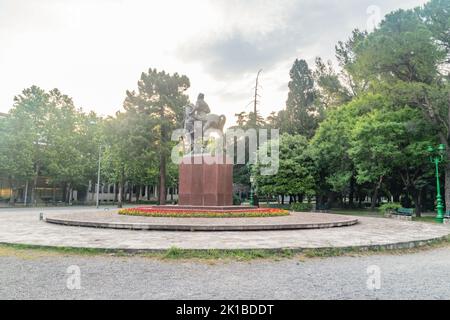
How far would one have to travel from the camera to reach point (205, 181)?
680 inches

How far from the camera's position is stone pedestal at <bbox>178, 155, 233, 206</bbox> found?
1702 cm

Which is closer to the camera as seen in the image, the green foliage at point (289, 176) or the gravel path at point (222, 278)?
the gravel path at point (222, 278)

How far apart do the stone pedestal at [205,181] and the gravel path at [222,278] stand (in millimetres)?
9638

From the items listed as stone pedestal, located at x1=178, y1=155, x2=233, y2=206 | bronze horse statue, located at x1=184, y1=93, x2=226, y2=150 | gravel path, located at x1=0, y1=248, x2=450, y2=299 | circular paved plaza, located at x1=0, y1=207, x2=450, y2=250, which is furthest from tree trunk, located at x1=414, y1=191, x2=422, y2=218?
gravel path, located at x1=0, y1=248, x2=450, y2=299

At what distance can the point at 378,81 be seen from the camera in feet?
76.9

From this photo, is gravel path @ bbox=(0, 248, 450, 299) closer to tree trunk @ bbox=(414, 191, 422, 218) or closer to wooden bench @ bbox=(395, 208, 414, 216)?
wooden bench @ bbox=(395, 208, 414, 216)

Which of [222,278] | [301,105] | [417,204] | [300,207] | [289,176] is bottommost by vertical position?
[222,278]

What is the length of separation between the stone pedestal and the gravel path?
9638 mm

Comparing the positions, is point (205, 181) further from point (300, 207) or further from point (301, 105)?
point (301, 105)

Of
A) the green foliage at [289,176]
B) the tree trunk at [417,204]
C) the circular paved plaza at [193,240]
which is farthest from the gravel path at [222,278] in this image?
the green foliage at [289,176]

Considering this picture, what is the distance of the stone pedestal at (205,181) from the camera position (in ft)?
55.8

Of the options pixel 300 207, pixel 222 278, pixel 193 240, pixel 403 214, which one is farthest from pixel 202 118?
pixel 300 207

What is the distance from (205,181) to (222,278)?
11.4 meters

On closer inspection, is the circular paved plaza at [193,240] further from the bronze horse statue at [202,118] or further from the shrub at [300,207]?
the shrub at [300,207]
